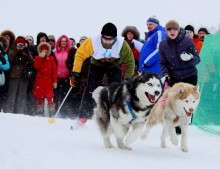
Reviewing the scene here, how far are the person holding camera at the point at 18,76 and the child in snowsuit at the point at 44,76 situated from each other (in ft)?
0.66

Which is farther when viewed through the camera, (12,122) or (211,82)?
(211,82)

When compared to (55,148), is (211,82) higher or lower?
higher

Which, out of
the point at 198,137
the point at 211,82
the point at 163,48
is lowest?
the point at 198,137

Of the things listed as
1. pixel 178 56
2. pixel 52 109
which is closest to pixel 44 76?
pixel 52 109

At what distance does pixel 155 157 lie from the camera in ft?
15.4

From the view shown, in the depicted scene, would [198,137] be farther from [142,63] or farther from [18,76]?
[18,76]

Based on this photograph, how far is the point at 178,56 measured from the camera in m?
6.44

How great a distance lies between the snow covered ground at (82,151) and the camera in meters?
3.87

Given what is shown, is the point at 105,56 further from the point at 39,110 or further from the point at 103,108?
the point at 39,110

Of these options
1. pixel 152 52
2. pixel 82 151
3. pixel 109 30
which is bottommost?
pixel 82 151

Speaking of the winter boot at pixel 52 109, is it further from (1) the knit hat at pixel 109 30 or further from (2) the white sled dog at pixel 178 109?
(2) the white sled dog at pixel 178 109

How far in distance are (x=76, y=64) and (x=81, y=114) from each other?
0.87 meters

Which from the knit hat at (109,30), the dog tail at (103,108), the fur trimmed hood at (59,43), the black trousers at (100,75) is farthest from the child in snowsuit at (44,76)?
the dog tail at (103,108)

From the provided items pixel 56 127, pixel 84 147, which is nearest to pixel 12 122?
pixel 56 127
